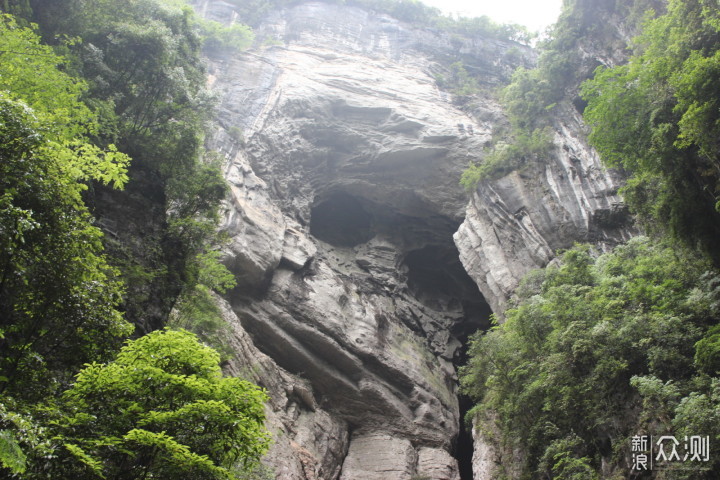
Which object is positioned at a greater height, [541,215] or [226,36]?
[226,36]

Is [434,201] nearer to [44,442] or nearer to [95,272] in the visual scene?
[95,272]

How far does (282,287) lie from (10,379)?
14.7 m

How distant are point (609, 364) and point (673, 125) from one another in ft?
18.7

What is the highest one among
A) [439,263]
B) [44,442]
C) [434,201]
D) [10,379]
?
[434,201]

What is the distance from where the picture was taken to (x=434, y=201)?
2800 centimetres

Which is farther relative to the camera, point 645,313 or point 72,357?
point 645,313

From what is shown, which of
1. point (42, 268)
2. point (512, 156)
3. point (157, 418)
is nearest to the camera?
point (157, 418)

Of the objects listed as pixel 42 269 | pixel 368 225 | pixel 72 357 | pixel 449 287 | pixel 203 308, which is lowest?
pixel 72 357

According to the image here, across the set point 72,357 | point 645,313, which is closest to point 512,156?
point 645,313

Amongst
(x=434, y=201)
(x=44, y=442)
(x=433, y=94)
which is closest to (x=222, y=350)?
(x=44, y=442)

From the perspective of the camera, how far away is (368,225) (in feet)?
101

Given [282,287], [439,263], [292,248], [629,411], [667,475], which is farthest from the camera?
[439,263]

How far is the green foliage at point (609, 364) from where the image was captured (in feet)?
32.3

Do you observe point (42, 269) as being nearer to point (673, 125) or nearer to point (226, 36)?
point (673, 125)
